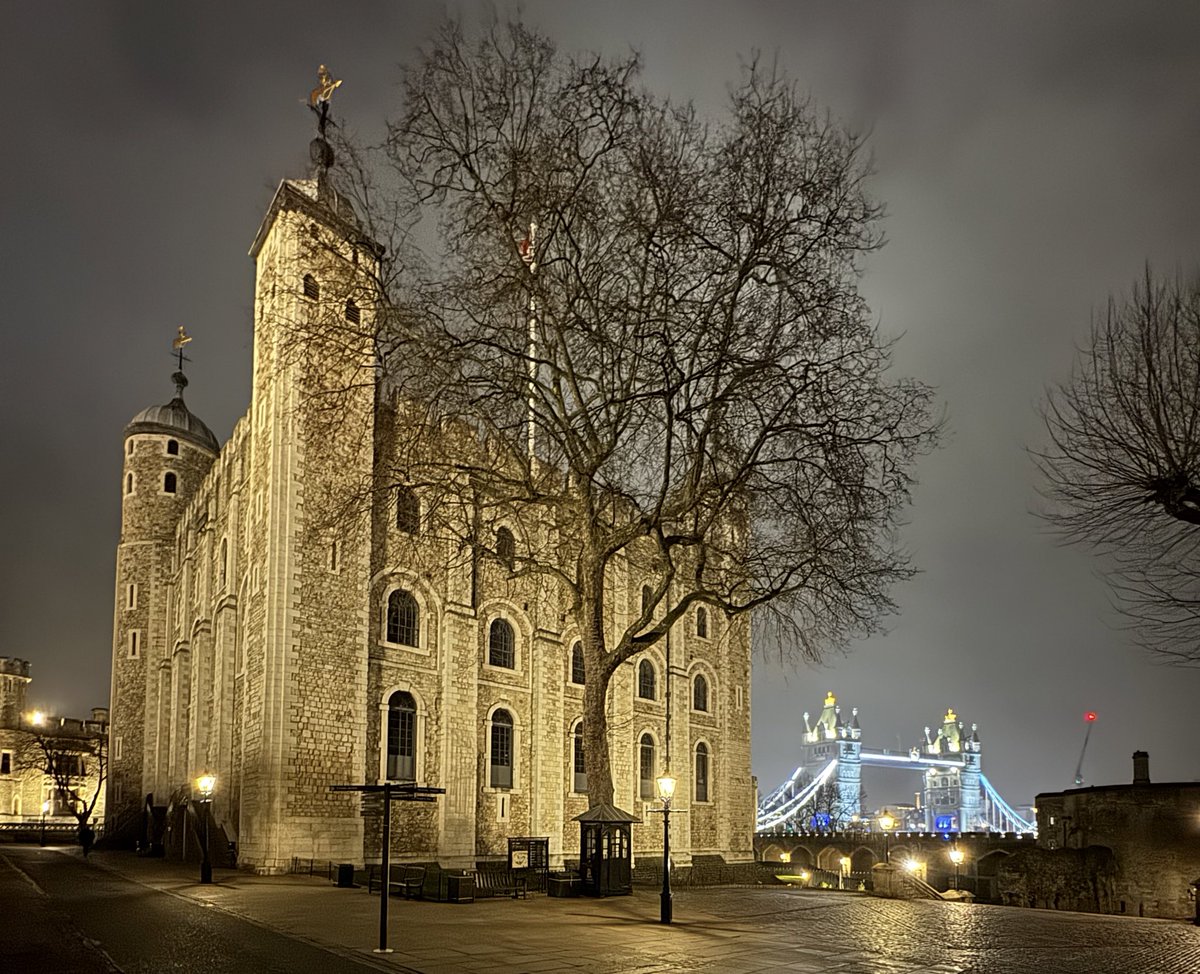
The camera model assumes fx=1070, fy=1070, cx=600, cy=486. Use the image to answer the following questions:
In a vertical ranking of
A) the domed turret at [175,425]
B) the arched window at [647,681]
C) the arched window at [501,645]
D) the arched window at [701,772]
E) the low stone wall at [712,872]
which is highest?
the domed turret at [175,425]

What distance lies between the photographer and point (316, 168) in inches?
760

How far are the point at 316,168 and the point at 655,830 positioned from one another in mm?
28998

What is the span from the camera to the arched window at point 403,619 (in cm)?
3139

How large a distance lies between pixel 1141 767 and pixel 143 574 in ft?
138

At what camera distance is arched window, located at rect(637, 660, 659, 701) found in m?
41.5

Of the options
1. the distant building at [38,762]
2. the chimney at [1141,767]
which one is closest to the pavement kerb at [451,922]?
the chimney at [1141,767]

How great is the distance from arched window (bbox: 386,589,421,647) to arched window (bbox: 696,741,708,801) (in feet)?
54.7

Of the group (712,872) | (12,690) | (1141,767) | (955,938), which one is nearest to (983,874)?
(1141,767)

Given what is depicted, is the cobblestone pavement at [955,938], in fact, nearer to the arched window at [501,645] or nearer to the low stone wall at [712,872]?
the arched window at [501,645]

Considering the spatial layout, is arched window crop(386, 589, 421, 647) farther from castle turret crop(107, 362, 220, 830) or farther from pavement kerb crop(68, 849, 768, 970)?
castle turret crop(107, 362, 220, 830)

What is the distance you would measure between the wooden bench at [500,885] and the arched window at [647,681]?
20.6 metres

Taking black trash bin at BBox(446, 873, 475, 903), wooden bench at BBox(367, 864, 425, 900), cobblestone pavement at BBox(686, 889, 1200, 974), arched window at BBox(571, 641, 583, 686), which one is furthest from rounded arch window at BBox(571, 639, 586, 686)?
black trash bin at BBox(446, 873, 475, 903)

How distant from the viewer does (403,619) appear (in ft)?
104

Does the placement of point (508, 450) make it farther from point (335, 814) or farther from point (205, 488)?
point (205, 488)
